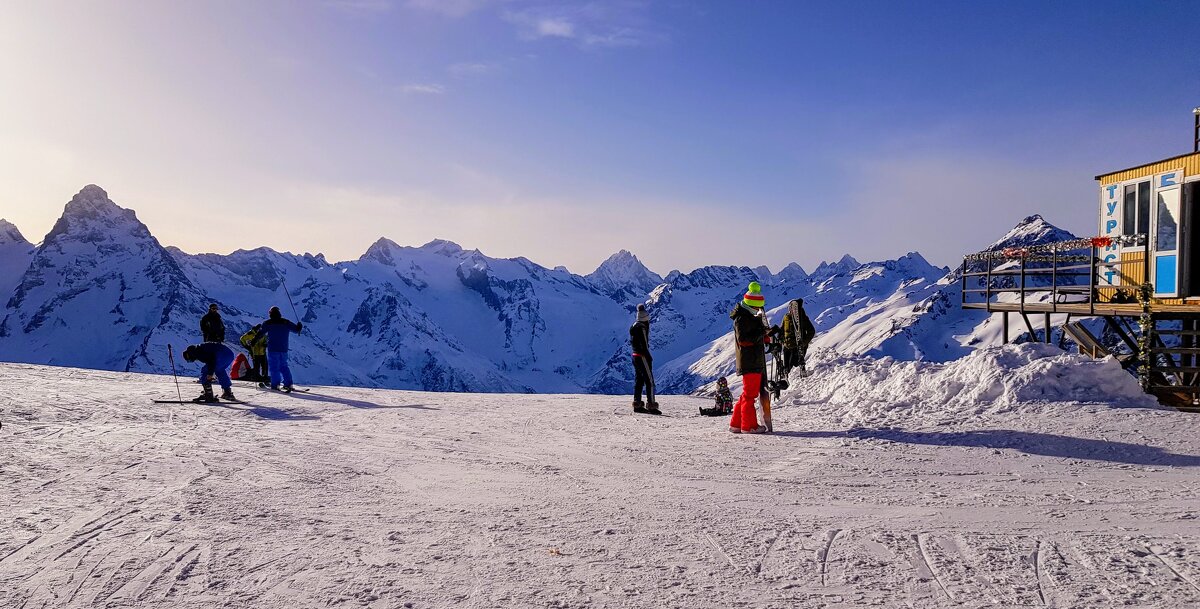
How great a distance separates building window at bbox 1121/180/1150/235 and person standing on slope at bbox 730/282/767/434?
40.8ft

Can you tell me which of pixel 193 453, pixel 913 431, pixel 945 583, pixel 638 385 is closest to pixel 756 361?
pixel 913 431

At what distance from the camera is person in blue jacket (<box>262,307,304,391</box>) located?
14.7 metres

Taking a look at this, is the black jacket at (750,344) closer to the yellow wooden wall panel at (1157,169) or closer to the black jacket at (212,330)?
the black jacket at (212,330)

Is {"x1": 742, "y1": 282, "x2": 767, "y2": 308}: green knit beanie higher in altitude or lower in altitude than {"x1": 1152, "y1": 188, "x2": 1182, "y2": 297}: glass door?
lower

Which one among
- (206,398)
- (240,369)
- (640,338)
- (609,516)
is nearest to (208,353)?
(206,398)

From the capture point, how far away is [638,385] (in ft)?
39.6

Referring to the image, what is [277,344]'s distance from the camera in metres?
14.9

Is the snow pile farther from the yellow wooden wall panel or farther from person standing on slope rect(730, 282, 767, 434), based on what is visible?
the yellow wooden wall panel

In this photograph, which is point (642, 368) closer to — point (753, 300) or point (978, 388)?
point (753, 300)

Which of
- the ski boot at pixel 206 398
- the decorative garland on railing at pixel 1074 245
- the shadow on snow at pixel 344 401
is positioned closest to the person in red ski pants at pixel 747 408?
the shadow on snow at pixel 344 401

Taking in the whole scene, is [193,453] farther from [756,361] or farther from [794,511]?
[756,361]

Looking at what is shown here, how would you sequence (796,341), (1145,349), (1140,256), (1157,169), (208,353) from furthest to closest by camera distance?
1. (1140,256)
2. (1157,169)
3. (796,341)
4. (208,353)
5. (1145,349)

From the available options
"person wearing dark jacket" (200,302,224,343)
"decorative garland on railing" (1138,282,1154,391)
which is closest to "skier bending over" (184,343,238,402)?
"person wearing dark jacket" (200,302,224,343)

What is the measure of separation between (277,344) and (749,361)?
10.6 m
